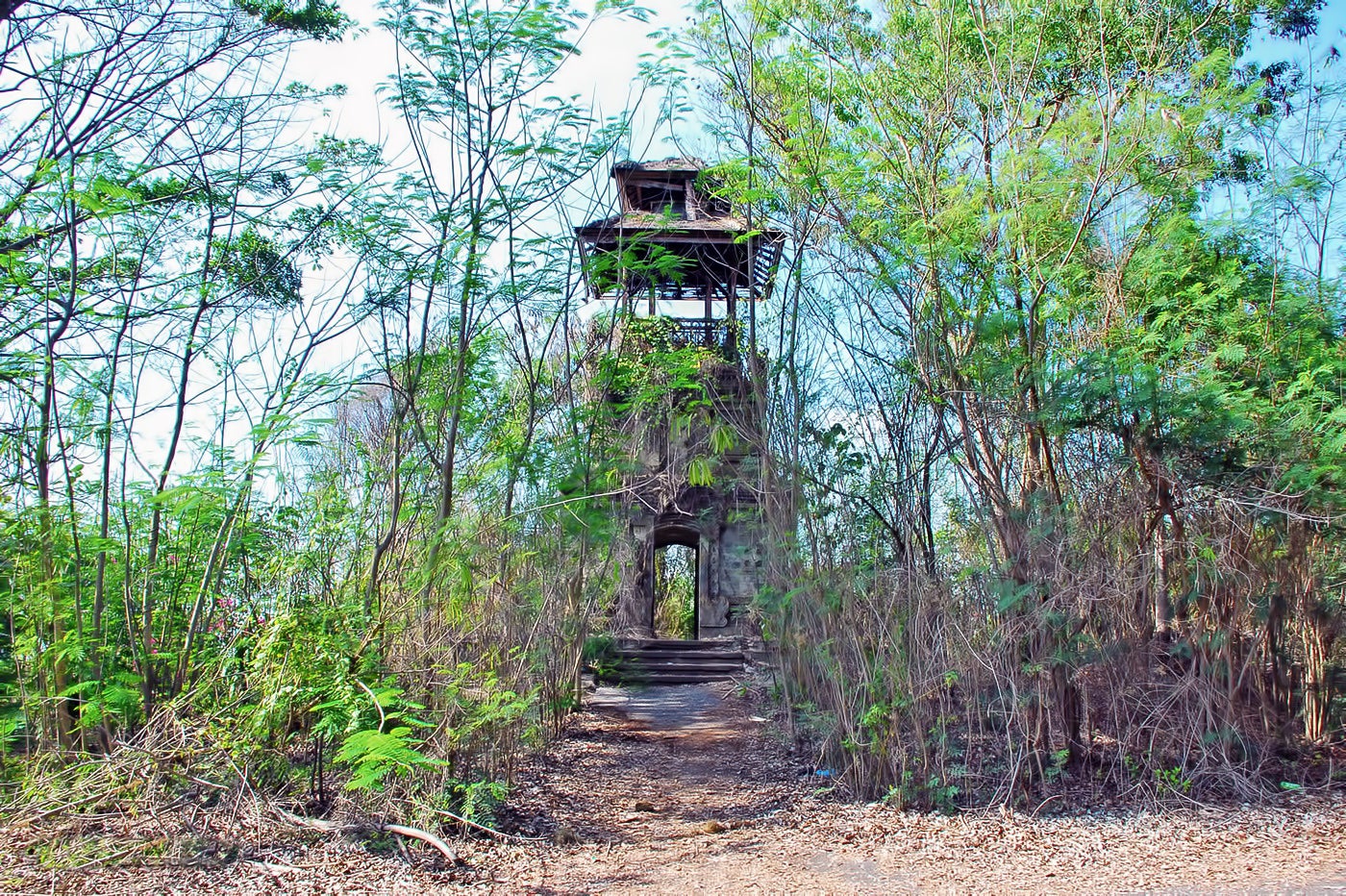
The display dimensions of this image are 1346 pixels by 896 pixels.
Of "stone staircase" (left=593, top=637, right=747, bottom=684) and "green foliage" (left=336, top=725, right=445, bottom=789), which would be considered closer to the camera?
"green foliage" (left=336, top=725, right=445, bottom=789)

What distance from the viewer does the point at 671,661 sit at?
12.4 metres

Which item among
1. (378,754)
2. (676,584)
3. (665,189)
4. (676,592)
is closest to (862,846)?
(378,754)

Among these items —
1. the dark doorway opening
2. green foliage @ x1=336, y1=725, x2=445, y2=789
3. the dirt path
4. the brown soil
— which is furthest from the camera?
the dark doorway opening

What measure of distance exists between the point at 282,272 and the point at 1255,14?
26.7 feet

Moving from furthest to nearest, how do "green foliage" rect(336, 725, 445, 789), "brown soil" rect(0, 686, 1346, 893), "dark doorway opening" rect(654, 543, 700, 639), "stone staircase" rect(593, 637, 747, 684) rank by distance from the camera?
"dark doorway opening" rect(654, 543, 700, 639) < "stone staircase" rect(593, 637, 747, 684) < "brown soil" rect(0, 686, 1346, 893) < "green foliage" rect(336, 725, 445, 789)

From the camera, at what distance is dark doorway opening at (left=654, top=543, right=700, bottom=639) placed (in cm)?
1762

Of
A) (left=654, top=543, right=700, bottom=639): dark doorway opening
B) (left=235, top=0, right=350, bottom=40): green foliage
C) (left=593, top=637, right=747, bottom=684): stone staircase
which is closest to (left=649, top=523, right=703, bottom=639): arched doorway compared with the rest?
(left=654, top=543, right=700, bottom=639): dark doorway opening

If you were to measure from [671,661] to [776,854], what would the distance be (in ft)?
26.2

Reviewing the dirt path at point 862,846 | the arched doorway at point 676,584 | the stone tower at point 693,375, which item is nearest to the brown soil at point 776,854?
the dirt path at point 862,846

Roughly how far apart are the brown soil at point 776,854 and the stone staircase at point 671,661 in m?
5.66

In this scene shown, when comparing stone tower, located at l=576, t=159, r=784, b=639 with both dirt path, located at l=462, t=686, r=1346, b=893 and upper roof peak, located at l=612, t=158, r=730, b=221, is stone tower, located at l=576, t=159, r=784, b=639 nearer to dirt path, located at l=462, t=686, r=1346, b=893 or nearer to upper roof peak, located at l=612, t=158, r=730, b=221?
upper roof peak, located at l=612, t=158, r=730, b=221

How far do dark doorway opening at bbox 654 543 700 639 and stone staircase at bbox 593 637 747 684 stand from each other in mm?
3631

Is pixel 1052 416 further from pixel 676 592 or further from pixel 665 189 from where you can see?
pixel 676 592

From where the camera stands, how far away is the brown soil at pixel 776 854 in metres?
3.95
